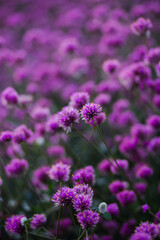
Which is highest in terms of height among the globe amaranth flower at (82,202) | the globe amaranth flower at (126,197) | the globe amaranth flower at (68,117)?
the globe amaranth flower at (68,117)

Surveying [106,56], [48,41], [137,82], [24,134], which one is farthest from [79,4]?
[24,134]

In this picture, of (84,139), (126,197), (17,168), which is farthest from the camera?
(84,139)

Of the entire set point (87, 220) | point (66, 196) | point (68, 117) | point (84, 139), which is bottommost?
point (87, 220)

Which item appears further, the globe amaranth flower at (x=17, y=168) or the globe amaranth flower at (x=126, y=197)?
the globe amaranth flower at (x=17, y=168)

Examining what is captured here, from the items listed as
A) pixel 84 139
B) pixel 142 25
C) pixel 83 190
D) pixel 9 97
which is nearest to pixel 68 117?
pixel 83 190

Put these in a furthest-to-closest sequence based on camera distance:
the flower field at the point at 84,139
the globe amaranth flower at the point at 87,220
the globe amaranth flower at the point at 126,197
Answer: the globe amaranth flower at the point at 126,197 → the flower field at the point at 84,139 → the globe amaranth flower at the point at 87,220

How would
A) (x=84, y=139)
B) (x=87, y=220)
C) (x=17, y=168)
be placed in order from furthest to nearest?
1. (x=84, y=139)
2. (x=17, y=168)
3. (x=87, y=220)

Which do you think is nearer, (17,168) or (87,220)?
(87,220)

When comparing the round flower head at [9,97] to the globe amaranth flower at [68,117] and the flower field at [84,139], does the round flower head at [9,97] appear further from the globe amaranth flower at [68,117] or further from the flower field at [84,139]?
the globe amaranth flower at [68,117]

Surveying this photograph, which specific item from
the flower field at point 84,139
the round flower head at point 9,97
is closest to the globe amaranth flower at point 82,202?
the flower field at point 84,139

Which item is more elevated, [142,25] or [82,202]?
Answer: [142,25]

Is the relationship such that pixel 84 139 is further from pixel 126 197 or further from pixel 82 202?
pixel 82 202
